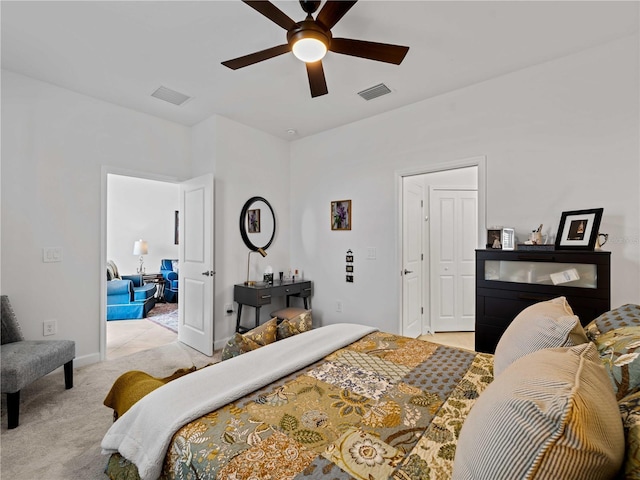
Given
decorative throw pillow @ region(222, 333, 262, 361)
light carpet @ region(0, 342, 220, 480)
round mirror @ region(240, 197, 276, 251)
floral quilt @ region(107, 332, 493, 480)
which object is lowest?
light carpet @ region(0, 342, 220, 480)

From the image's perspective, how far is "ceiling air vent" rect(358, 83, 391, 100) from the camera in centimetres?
302

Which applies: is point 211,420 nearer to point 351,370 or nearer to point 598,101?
point 351,370

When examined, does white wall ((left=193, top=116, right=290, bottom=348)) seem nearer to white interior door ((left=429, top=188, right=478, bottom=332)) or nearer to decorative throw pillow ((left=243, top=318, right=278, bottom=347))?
decorative throw pillow ((left=243, top=318, right=278, bottom=347))

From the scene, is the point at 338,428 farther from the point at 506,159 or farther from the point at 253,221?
the point at 253,221

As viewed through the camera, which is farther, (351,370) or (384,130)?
(384,130)

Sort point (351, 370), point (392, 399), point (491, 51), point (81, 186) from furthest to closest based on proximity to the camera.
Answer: point (81, 186) → point (491, 51) → point (351, 370) → point (392, 399)

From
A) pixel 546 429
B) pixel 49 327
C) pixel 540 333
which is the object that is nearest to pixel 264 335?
pixel 540 333

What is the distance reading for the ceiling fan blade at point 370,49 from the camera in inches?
73.4

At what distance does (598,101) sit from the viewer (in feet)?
7.94

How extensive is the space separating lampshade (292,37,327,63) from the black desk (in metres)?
2.48

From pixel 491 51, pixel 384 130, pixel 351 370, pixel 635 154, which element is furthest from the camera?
pixel 384 130

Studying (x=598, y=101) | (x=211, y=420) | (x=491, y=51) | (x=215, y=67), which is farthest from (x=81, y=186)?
(x=598, y=101)

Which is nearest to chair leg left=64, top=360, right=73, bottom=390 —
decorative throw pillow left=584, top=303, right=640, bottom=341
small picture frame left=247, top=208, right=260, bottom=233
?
small picture frame left=247, top=208, right=260, bottom=233

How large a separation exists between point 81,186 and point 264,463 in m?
3.45
